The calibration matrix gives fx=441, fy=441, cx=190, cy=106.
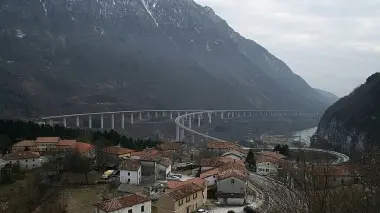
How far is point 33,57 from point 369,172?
134 metres

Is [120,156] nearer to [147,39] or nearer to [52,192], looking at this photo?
[52,192]

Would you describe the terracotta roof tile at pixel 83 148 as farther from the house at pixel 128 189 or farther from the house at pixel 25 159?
the house at pixel 128 189

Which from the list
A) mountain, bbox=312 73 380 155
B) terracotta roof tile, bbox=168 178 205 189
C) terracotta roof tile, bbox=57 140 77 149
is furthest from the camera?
mountain, bbox=312 73 380 155

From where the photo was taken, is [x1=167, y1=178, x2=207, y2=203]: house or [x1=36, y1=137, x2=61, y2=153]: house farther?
[x1=36, y1=137, x2=61, y2=153]: house

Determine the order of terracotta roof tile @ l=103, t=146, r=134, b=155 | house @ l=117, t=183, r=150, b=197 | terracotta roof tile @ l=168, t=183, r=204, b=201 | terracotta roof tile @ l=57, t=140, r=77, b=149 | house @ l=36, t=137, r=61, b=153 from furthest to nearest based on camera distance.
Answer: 1. house @ l=36, t=137, r=61, b=153
2. terracotta roof tile @ l=57, t=140, r=77, b=149
3. terracotta roof tile @ l=103, t=146, r=134, b=155
4. house @ l=117, t=183, r=150, b=197
5. terracotta roof tile @ l=168, t=183, r=204, b=201

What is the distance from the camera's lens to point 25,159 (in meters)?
35.6

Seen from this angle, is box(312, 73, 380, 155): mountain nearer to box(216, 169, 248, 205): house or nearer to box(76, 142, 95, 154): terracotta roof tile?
box(216, 169, 248, 205): house

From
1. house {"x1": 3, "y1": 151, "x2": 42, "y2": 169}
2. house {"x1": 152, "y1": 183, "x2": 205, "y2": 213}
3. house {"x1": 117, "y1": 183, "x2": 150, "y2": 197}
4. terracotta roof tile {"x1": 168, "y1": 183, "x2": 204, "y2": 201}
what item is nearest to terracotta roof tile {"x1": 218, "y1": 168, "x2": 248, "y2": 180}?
terracotta roof tile {"x1": 168, "y1": 183, "x2": 204, "y2": 201}

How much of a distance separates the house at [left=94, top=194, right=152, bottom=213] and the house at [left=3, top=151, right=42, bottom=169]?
1668 centimetres

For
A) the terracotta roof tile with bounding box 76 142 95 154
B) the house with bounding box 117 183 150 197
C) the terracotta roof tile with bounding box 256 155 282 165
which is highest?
the terracotta roof tile with bounding box 76 142 95 154

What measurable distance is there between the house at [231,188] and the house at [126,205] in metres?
5.32

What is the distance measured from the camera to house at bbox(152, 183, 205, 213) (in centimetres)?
2259

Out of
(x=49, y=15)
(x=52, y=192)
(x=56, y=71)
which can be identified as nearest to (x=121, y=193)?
(x=52, y=192)

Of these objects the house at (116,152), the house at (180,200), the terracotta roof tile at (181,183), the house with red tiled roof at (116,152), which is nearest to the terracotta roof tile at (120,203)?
the house at (180,200)
